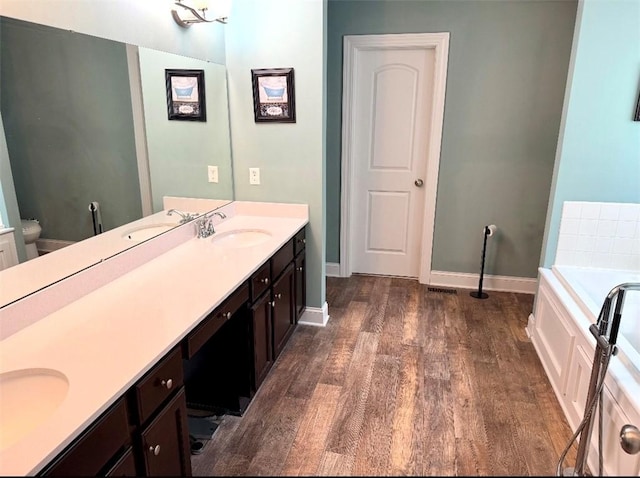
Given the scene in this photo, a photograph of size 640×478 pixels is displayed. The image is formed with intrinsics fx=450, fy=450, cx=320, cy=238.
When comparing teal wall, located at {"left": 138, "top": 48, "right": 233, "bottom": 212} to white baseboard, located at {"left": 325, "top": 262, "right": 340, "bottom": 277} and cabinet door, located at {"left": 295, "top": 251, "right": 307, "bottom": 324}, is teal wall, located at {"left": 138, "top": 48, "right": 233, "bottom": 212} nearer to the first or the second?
cabinet door, located at {"left": 295, "top": 251, "right": 307, "bottom": 324}

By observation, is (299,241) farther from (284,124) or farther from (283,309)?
(284,124)

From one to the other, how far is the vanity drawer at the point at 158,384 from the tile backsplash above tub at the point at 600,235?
253 cm

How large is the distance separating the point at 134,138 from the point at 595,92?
8.59 feet

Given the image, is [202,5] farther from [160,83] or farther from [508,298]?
[508,298]

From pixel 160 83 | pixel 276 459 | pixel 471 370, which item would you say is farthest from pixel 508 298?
pixel 160 83

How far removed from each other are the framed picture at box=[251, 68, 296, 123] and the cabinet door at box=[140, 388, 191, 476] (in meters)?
1.93

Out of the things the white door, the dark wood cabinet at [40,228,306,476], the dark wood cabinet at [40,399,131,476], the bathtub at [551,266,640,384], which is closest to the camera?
the dark wood cabinet at [40,399,131,476]

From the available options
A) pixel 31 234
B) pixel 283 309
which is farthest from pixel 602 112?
pixel 31 234

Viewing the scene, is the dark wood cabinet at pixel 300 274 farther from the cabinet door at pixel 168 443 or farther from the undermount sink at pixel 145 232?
the cabinet door at pixel 168 443

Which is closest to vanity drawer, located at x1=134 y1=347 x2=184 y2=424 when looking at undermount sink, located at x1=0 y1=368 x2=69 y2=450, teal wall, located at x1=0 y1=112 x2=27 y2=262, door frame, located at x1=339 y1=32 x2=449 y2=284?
undermount sink, located at x1=0 y1=368 x2=69 y2=450

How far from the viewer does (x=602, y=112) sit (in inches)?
106

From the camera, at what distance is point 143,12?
7.34 feet

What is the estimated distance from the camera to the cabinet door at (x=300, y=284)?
3.00m

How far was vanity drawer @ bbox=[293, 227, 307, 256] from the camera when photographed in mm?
2889
